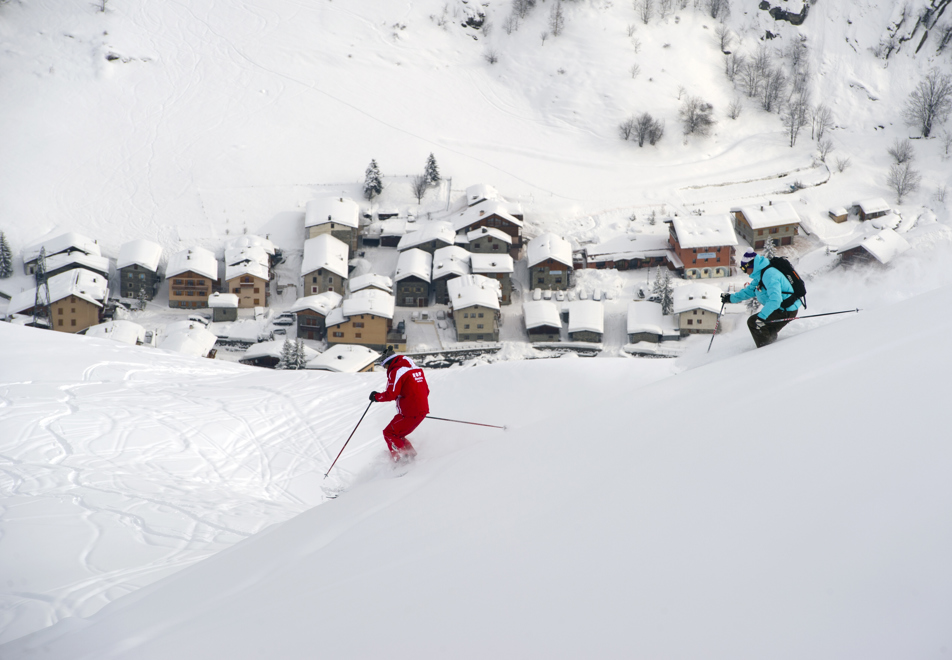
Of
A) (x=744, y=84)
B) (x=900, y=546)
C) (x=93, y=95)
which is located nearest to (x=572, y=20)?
(x=744, y=84)

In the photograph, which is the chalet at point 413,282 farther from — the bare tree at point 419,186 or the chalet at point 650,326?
the chalet at point 650,326

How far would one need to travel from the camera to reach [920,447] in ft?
8.79

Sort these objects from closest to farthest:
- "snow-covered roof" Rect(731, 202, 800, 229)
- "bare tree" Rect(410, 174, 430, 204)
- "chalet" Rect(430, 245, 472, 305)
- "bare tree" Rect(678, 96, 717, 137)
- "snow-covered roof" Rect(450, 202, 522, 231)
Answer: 1. "chalet" Rect(430, 245, 472, 305)
2. "snow-covered roof" Rect(731, 202, 800, 229)
3. "snow-covered roof" Rect(450, 202, 522, 231)
4. "bare tree" Rect(410, 174, 430, 204)
5. "bare tree" Rect(678, 96, 717, 137)

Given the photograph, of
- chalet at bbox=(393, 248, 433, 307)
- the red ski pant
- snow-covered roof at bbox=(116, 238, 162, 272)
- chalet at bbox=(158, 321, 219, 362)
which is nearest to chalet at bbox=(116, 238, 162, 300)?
snow-covered roof at bbox=(116, 238, 162, 272)

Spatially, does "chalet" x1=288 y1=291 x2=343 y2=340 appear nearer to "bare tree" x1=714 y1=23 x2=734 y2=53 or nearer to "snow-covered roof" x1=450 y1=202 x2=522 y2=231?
"snow-covered roof" x1=450 y1=202 x2=522 y2=231

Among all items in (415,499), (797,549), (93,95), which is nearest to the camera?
(797,549)

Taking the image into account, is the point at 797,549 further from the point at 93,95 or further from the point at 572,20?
the point at 572,20

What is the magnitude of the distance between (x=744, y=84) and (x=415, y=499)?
47.1 metres

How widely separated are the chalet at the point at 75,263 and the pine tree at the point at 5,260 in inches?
72.2

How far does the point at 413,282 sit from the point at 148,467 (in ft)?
74.4

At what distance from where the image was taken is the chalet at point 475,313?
26.7m

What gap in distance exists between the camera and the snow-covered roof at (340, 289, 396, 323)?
26.2 metres

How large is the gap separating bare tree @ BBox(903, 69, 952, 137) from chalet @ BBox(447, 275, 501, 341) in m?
31.0

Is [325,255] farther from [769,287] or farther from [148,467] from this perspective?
[769,287]
